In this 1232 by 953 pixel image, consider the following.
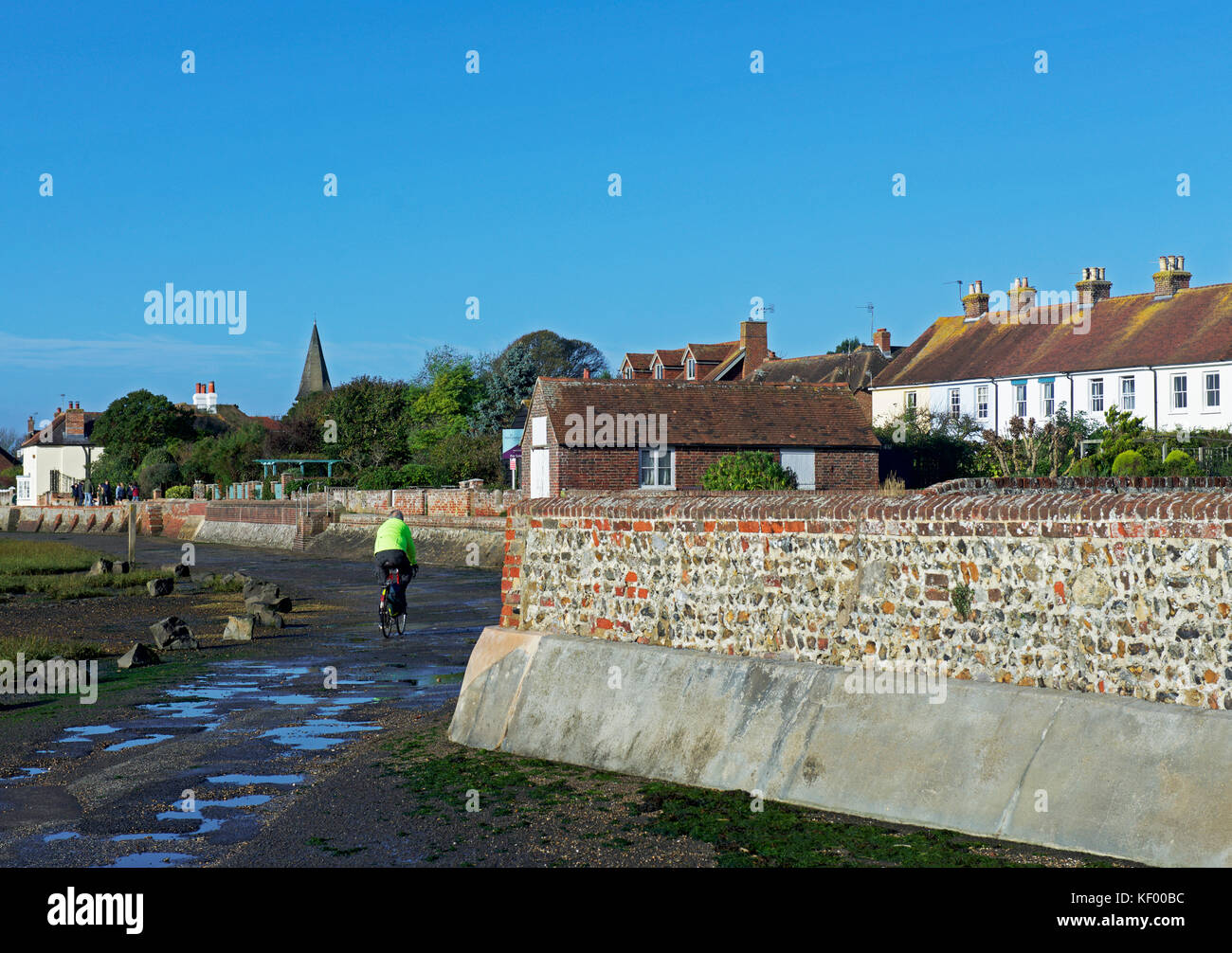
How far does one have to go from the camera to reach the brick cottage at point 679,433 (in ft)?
148

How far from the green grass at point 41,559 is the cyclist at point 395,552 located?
20590mm

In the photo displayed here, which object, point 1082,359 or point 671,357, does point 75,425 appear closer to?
point 671,357

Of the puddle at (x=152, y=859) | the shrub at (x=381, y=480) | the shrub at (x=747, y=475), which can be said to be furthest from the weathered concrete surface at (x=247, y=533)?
the puddle at (x=152, y=859)

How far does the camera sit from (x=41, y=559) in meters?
40.0

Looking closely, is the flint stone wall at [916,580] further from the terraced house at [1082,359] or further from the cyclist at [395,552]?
the terraced house at [1082,359]

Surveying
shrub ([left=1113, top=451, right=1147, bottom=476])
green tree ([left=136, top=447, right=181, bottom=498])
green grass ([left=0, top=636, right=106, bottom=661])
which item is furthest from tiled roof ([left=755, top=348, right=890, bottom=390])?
green grass ([left=0, top=636, right=106, bottom=661])

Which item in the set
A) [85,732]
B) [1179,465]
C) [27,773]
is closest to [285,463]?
[1179,465]

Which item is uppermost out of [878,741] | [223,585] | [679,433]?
[679,433]

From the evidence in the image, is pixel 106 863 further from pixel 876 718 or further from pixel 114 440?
pixel 114 440

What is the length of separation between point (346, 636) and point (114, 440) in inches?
3349

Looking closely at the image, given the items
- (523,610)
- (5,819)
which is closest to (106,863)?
(5,819)

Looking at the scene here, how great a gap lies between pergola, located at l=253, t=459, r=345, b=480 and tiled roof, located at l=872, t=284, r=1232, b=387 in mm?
30229

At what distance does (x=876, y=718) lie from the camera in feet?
26.4

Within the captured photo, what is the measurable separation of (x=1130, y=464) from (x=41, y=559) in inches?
1254
